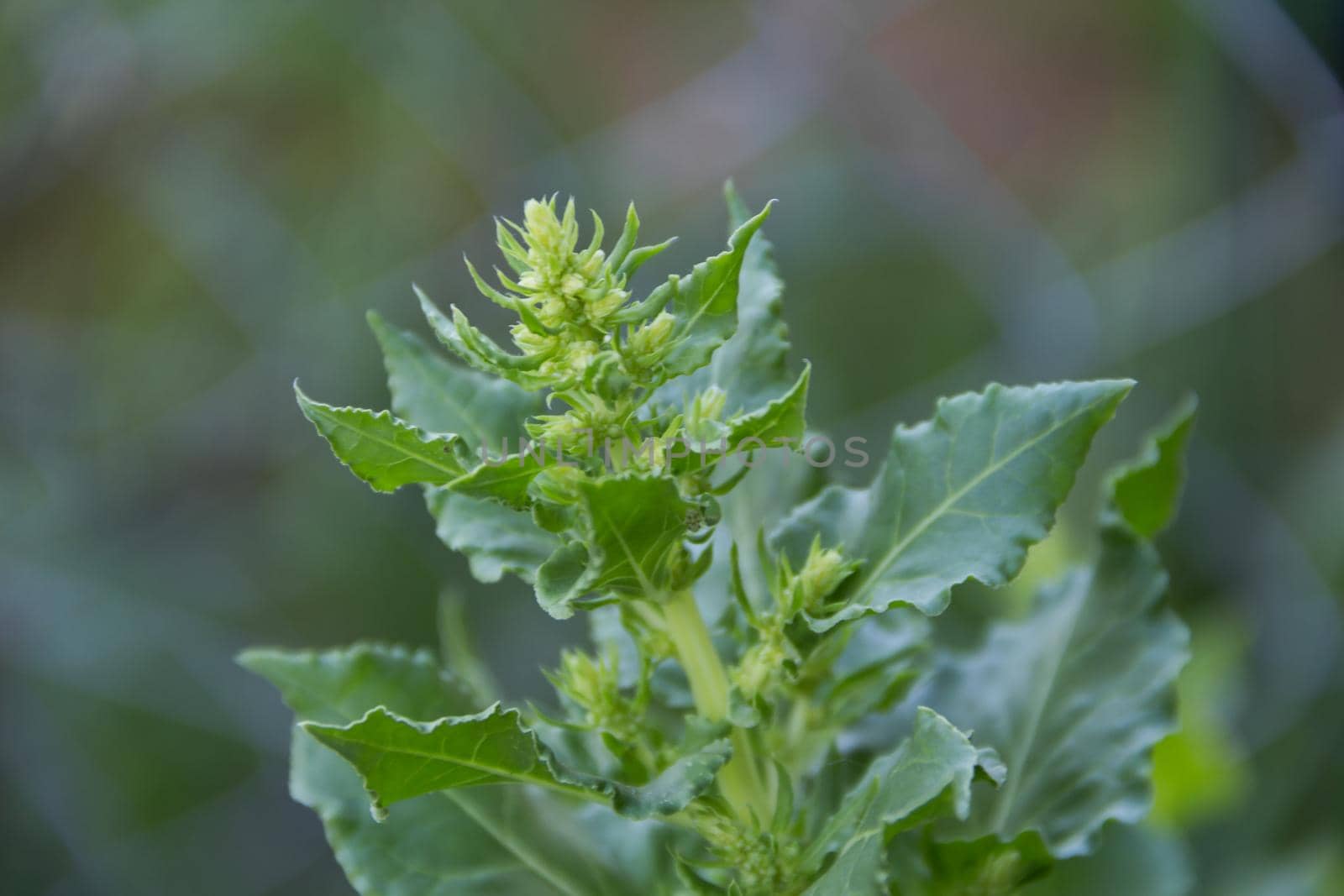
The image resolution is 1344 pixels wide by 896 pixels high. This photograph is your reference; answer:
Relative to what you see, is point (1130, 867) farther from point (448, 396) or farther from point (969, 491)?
point (448, 396)

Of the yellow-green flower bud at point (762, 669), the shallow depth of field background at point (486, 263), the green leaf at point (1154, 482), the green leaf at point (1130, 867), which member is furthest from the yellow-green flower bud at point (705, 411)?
the shallow depth of field background at point (486, 263)

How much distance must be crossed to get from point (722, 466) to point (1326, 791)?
1569 mm

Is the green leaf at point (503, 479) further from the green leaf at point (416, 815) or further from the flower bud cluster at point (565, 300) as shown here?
the green leaf at point (416, 815)

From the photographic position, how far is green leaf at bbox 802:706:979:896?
18.0 inches

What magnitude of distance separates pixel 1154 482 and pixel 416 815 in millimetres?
415

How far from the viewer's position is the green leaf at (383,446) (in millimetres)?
477

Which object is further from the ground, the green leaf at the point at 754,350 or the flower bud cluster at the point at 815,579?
the green leaf at the point at 754,350

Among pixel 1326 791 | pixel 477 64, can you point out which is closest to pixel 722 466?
pixel 1326 791

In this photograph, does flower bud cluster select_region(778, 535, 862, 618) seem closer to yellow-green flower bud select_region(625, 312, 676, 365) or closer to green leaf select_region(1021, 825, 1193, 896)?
yellow-green flower bud select_region(625, 312, 676, 365)

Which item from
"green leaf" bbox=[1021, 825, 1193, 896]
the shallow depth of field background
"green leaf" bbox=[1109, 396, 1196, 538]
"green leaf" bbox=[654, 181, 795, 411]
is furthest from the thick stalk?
the shallow depth of field background

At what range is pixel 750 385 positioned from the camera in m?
0.62

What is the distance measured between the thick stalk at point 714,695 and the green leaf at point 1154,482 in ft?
0.77

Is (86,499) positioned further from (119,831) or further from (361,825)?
(361,825)

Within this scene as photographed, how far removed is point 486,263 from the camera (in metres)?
1.96
